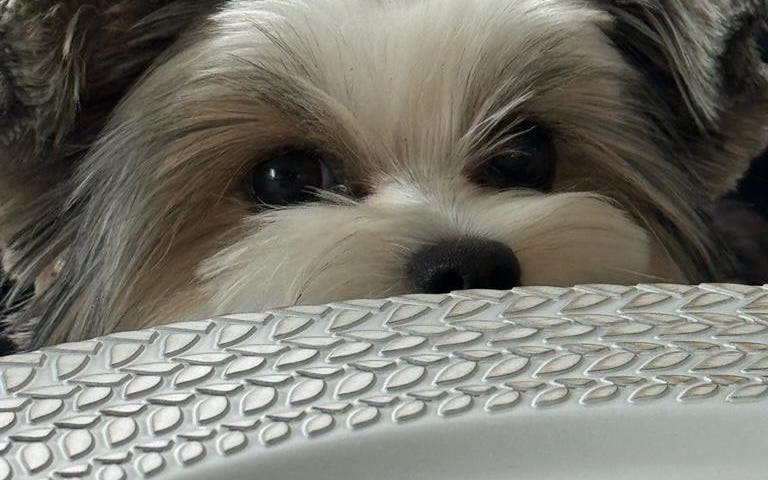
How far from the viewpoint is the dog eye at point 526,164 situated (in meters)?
0.96

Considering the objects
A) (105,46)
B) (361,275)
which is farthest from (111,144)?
(361,275)

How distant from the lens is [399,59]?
0.87m

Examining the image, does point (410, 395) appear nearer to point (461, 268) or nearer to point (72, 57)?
point (461, 268)

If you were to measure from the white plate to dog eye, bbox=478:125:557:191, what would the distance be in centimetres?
32

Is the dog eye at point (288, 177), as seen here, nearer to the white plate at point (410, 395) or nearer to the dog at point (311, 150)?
the dog at point (311, 150)

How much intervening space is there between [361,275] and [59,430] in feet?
0.97

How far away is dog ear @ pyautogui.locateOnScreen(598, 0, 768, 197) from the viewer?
0.99 metres

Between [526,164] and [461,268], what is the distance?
0.24m

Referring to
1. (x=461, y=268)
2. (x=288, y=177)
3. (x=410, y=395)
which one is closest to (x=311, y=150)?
(x=288, y=177)

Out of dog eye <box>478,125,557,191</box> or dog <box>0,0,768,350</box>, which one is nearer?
dog <box>0,0,768,350</box>

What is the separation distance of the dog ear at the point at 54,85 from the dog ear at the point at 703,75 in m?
0.43

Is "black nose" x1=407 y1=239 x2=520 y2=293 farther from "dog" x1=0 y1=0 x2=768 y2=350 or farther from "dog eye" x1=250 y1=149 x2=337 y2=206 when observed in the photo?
"dog eye" x1=250 y1=149 x2=337 y2=206

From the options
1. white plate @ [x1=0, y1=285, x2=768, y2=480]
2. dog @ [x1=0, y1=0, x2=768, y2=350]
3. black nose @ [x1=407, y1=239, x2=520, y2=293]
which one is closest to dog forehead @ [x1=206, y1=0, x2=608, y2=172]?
dog @ [x1=0, y1=0, x2=768, y2=350]

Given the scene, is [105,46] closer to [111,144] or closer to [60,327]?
[111,144]
